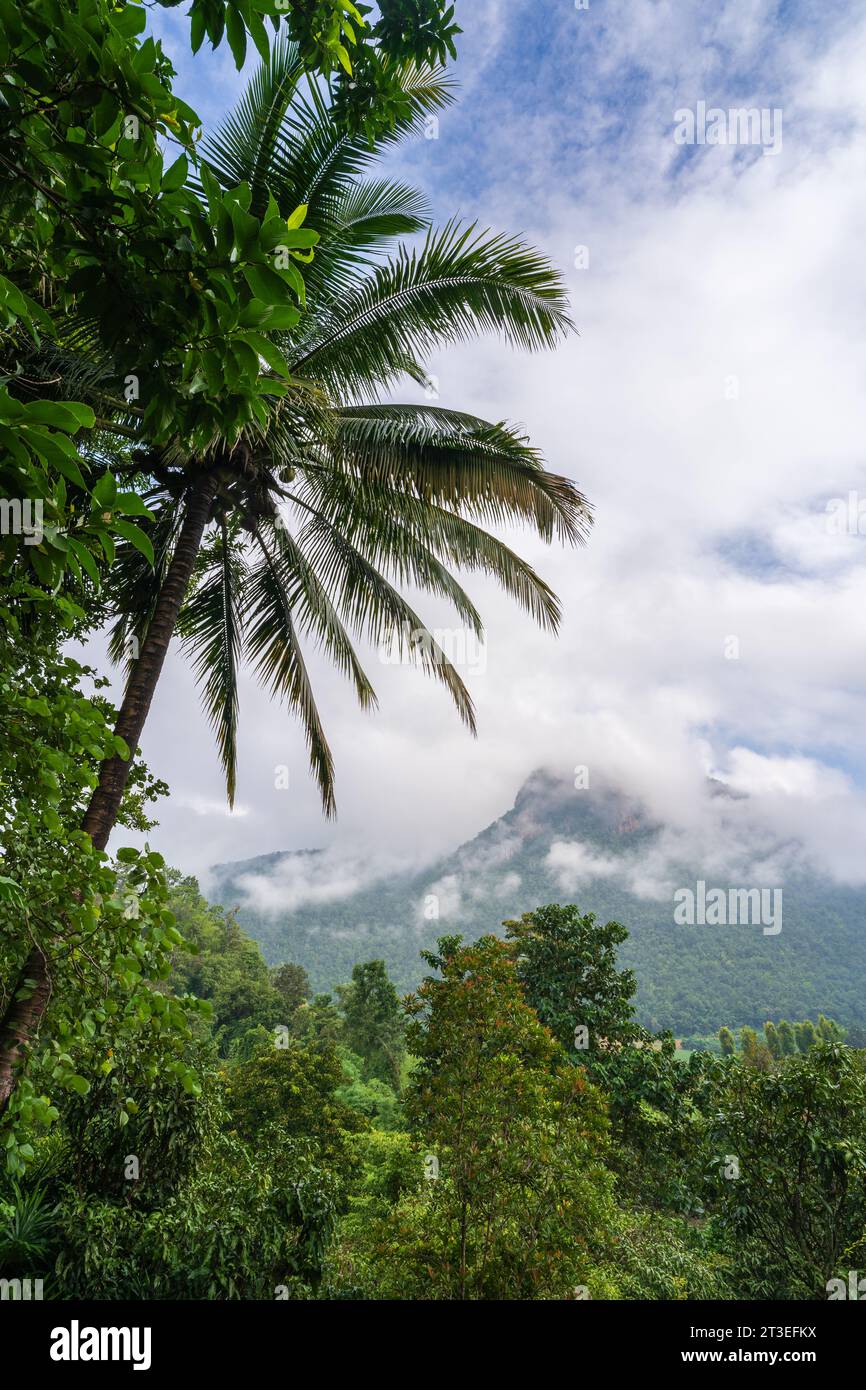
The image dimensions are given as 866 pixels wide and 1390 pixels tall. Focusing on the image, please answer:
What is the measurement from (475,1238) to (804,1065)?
398cm

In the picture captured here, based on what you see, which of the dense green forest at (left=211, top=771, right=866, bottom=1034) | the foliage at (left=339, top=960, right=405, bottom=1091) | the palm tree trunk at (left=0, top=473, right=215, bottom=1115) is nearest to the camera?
the palm tree trunk at (left=0, top=473, right=215, bottom=1115)

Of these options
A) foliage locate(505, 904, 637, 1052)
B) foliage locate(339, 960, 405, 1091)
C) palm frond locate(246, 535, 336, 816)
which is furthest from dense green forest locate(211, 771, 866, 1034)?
palm frond locate(246, 535, 336, 816)

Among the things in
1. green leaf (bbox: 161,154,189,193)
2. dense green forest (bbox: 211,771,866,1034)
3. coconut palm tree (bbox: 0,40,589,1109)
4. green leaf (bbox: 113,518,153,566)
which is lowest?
dense green forest (bbox: 211,771,866,1034)

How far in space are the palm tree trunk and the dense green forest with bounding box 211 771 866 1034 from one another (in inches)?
2413

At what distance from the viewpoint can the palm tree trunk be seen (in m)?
3.35

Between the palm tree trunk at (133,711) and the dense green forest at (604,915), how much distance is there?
61297 mm

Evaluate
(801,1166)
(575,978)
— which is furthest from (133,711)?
(575,978)

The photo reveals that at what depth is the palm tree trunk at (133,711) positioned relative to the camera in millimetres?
3346

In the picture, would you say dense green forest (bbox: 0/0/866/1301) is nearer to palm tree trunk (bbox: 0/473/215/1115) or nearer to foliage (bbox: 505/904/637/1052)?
palm tree trunk (bbox: 0/473/215/1115)

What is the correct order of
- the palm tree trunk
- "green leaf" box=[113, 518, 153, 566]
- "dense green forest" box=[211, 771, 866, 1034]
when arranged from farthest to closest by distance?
"dense green forest" box=[211, 771, 866, 1034] < the palm tree trunk < "green leaf" box=[113, 518, 153, 566]

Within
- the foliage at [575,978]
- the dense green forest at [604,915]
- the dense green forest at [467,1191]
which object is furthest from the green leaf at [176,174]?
the dense green forest at [604,915]

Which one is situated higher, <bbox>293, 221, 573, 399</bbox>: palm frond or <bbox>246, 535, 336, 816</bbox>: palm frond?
<bbox>293, 221, 573, 399</bbox>: palm frond

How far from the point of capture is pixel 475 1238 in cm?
660
